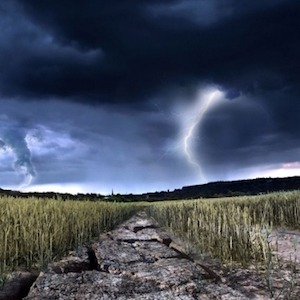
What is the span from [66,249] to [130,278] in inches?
90.6

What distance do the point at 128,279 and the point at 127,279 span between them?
3 cm

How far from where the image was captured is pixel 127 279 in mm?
5492

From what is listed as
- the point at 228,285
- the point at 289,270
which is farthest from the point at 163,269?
the point at 289,270

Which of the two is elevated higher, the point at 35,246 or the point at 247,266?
the point at 35,246

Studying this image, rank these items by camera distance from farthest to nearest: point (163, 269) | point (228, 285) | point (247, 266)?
1. point (247, 266)
2. point (163, 269)
3. point (228, 285)

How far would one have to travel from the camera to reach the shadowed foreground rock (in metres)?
4.78

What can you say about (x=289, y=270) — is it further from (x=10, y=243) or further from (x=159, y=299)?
(x=10, y=243)

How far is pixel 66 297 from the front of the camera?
469cm

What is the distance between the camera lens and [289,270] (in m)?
6.09

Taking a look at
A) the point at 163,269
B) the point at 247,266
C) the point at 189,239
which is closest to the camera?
the point at 163,269

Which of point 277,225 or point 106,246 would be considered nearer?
point 106,246

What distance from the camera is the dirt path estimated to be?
4.78 m

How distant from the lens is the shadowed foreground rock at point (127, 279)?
478 cm

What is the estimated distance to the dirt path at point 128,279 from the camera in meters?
4.78
